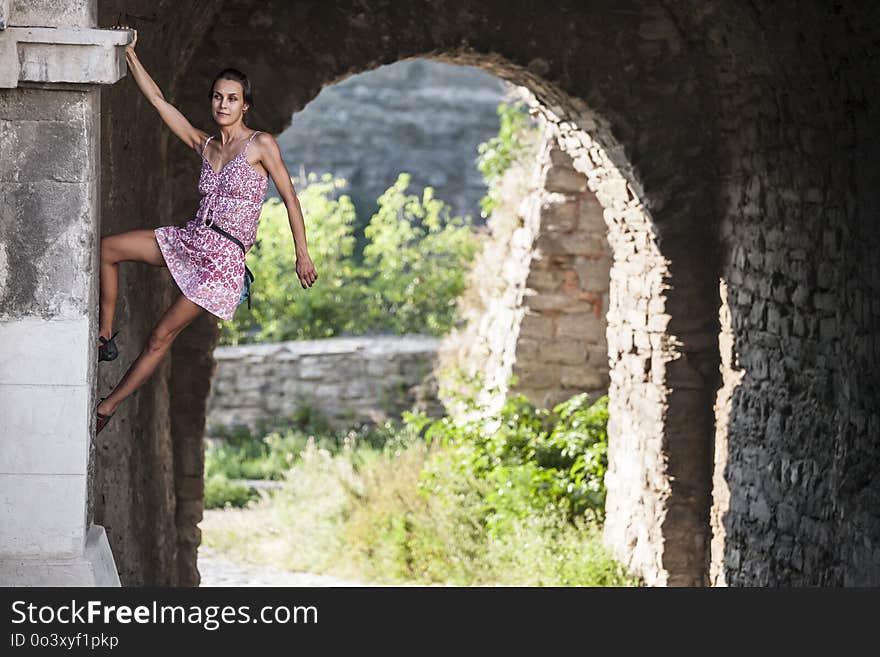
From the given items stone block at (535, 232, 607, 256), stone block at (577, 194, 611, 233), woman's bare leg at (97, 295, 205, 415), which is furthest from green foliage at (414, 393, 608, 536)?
woman's bare leg at (97, 295, 205, 415)

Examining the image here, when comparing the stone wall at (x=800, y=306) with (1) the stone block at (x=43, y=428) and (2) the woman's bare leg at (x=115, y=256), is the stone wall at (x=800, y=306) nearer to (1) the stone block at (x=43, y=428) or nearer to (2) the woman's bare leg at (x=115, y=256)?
(2) the woman's bare leg at (x=115, y=256)

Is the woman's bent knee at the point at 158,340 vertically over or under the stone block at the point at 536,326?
over

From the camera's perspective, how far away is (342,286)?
51.4 feet

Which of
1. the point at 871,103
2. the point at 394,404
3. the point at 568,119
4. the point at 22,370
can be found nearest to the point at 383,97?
the point at 394,404

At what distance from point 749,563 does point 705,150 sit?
210cm

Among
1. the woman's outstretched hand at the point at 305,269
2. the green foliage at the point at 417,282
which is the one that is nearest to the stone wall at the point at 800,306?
the woman's outstretched hand at the point at 305,269

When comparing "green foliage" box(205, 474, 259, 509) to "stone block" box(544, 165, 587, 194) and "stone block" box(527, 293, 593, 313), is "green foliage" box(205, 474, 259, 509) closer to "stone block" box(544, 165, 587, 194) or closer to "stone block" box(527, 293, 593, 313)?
"stone block" box(527, 293, 593, 313)

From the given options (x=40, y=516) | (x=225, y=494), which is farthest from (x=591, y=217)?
(x=40, y=516)

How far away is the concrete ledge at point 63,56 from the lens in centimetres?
349

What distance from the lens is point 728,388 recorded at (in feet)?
21.6

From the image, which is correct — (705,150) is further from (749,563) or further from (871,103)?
(749,563)

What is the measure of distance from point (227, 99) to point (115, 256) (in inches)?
23.4

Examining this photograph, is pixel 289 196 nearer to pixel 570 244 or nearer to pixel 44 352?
pixel 44 352

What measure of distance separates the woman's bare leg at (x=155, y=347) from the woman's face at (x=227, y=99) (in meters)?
0.58
